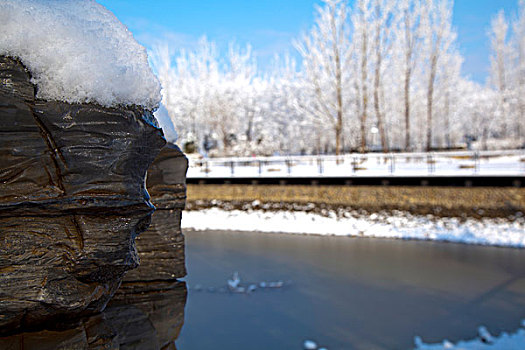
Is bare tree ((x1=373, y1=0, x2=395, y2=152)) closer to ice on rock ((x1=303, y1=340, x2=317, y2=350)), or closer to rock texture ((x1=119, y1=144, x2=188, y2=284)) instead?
ice on rock ((x1=303, y1=340, x2=317, y2=350))

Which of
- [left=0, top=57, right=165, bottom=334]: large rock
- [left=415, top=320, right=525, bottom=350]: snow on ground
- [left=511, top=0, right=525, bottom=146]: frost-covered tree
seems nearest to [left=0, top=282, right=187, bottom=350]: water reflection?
[left=0, top=57, right=165, bottom=334]: large rock

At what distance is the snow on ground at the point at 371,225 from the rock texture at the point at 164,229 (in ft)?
29.5

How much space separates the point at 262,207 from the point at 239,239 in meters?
3.24

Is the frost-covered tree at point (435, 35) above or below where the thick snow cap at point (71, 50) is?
above

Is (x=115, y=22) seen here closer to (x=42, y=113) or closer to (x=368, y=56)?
(x=42, y=113)

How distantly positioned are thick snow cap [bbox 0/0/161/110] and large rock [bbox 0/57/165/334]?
33 millimetres

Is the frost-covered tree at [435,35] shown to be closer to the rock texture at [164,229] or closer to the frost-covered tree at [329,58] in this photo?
the frost-covered tree at [329,58]

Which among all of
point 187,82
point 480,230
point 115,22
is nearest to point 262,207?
point 480,230

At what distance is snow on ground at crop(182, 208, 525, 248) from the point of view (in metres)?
9.45

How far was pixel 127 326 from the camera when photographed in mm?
1495

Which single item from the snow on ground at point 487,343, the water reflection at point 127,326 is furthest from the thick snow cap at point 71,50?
the snow on ground at point 487,343

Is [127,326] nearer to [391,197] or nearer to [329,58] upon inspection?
[391,197]

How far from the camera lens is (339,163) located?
54.3ft

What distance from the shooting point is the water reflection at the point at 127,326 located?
1119 mm
